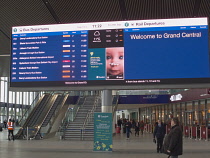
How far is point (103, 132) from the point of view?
43.3 ft

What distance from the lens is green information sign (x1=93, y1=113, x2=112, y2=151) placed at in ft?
43.2

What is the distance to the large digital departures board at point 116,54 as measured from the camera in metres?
11.6

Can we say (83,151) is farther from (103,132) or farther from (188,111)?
(188,111)

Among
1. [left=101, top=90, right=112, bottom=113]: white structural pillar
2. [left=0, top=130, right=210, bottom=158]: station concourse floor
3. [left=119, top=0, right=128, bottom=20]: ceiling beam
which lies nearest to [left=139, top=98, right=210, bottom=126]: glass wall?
[left=0, top=130, right=210, bottom=158]: station concourse floor

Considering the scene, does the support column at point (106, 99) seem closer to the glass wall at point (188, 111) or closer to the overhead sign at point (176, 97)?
the glass wall at point (188, 111)

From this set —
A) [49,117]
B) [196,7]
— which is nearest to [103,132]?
[196,7]

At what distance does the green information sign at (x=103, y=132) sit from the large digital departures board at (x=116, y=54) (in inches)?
75.6

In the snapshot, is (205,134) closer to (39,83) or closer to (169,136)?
(39,83)

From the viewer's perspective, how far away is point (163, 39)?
11.9 m

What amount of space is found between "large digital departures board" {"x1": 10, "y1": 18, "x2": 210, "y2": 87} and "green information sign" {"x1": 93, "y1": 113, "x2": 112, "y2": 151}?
6.30ft

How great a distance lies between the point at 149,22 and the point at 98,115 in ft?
14.2

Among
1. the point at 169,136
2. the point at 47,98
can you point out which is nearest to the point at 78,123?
the point at 47,98

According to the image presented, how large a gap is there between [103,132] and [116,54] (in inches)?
133

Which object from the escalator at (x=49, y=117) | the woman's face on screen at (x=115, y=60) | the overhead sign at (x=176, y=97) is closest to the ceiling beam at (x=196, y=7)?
the woman's face on screen at (x=115, y=60)
